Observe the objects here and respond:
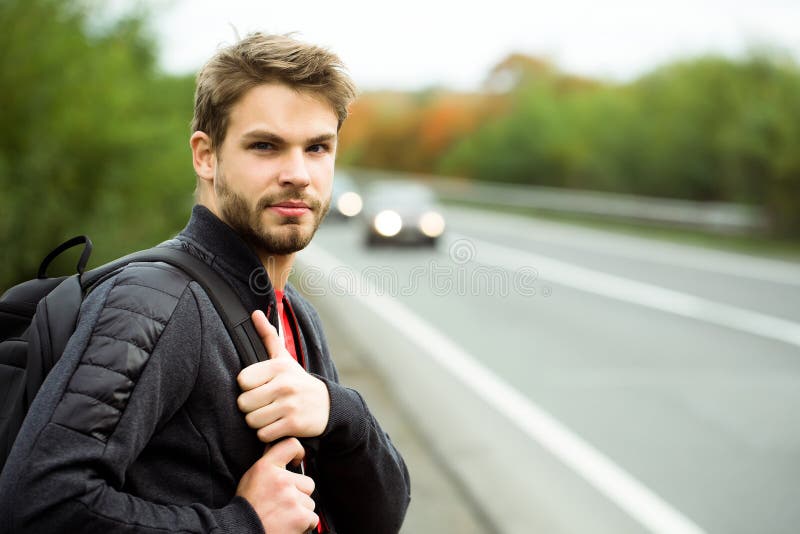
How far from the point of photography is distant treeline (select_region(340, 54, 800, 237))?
21797 millimetres

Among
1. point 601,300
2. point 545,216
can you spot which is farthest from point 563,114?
point 601,300

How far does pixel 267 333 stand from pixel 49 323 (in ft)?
1.31

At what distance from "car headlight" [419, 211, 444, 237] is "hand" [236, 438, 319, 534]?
1963 centimetres

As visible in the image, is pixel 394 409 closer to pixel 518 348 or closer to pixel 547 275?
pixel 518 348

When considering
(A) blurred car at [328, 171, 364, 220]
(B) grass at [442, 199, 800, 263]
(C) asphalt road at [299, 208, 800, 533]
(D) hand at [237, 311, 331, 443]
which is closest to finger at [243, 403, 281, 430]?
(D) hand at [237, 311, 331, 443]

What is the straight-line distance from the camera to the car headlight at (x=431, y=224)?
69.6ft

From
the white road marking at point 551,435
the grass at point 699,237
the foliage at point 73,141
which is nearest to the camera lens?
the white road marking at point 551,435

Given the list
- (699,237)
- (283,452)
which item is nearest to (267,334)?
(283,452)

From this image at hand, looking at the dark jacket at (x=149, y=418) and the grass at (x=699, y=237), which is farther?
the grass at (x=699, y=237)

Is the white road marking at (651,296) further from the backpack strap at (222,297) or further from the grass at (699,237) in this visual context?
the backpack strap at (222,297)

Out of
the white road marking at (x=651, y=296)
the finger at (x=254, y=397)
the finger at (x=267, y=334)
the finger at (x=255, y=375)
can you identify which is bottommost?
the white road marking at (x=651, y=296)

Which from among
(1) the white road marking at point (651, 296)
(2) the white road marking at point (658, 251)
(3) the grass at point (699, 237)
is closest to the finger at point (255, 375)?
(1) the white road marking at point (651, 296)

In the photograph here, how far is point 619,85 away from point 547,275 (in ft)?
103

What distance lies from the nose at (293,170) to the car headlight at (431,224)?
1945cm
